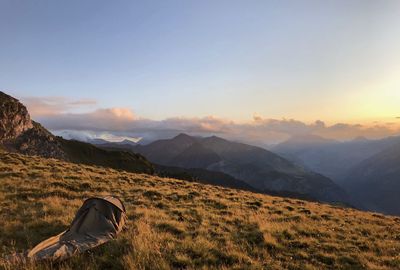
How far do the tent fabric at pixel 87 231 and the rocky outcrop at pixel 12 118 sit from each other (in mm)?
102877

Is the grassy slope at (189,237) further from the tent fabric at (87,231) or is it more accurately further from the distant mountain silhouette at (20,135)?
the distant mountain silhouette at (20,135)

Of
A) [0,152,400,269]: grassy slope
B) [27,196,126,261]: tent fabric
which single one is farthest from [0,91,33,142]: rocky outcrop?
[27,196,126,261]: tent fabric

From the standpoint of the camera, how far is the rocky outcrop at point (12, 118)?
103562 millimetres

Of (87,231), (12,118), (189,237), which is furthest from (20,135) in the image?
(189,237)

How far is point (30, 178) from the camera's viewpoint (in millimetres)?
23922

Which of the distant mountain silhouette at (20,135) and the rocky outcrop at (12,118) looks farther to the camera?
the rocky outcrop at (12,118)

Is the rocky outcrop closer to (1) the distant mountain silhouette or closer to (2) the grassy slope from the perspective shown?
(1) the distant mountain silhouette

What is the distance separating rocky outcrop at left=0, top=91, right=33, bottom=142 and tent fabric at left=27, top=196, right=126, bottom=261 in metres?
103

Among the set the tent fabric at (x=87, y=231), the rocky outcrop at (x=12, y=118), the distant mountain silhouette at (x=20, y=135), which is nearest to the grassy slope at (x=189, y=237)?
the tent fabric at (x=87, y=231)

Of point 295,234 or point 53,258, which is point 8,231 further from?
point 295,234

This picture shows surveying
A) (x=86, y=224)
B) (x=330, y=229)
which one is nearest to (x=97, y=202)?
(x=86, y=224)

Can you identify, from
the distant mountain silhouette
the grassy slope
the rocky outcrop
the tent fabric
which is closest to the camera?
the tent fabric

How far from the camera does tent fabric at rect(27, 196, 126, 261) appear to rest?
9.13m

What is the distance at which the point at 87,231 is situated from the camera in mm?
11328
